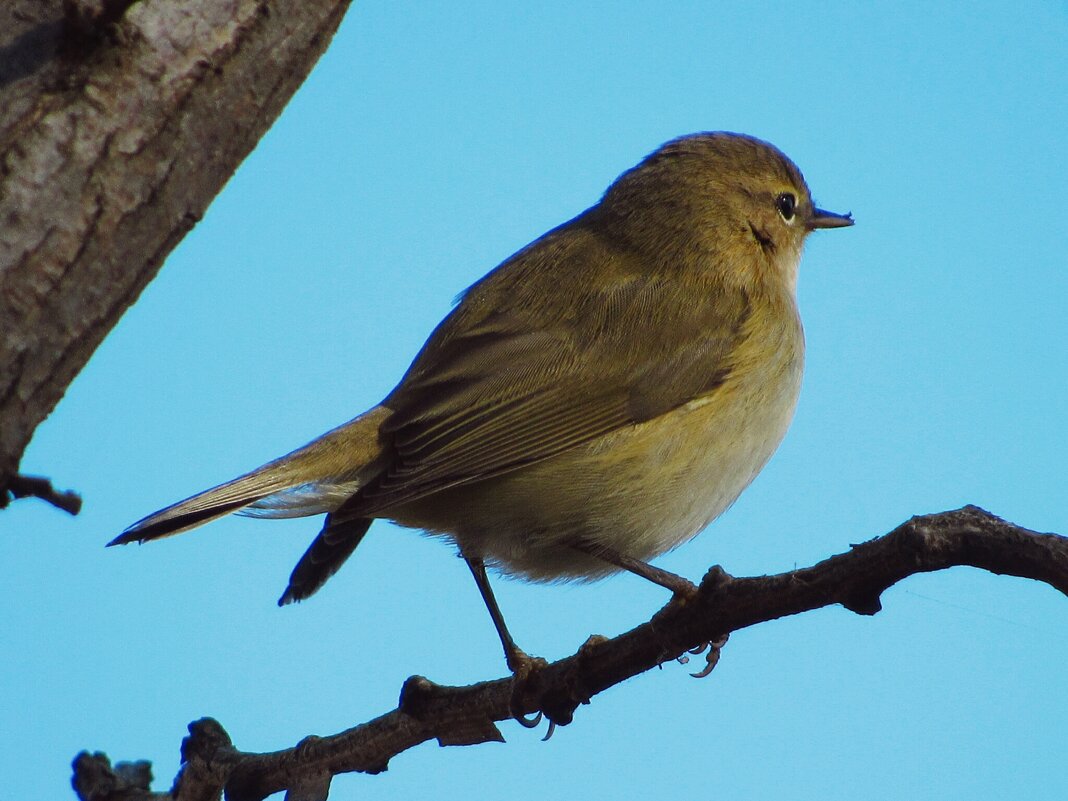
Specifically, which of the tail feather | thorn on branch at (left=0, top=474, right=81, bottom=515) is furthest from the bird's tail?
thorn on branch at (left=0, top=474, right=81, bottom=515)

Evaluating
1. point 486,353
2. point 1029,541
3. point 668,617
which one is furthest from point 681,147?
point 1029,541

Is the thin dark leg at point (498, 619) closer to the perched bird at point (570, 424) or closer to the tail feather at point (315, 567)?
the perched bird at point (570, 424)

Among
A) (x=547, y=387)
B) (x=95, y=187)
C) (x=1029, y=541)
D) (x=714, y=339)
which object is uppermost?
A: (x=714, y=339)

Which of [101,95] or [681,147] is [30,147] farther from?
[681,147]

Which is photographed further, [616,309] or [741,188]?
[741,188]

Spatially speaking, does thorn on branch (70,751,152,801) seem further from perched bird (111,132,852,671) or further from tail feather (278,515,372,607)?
tail feather (278,515,372,607)

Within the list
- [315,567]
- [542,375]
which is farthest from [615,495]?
[315,567]

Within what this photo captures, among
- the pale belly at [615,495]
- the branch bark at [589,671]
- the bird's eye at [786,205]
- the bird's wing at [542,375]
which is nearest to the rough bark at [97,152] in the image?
the branch bark at [589,671]
